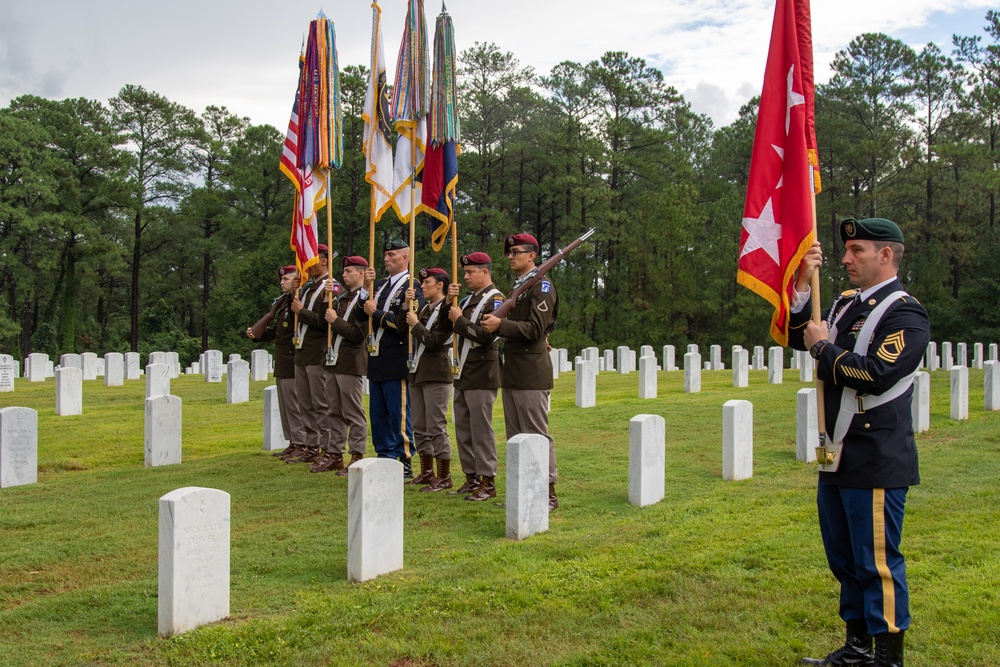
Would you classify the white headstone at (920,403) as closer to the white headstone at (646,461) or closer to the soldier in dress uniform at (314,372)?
the white headstone at (646,461)

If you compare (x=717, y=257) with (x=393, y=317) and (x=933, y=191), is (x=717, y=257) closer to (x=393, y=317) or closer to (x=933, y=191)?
(x=933, y=191)

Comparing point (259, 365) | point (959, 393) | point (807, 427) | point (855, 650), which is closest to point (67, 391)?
point (259, 365)

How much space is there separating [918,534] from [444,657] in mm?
3895

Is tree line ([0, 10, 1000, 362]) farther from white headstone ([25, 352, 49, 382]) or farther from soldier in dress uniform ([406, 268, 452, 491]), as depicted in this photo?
soldier in dress uniform ([406, 268, 452, 491])

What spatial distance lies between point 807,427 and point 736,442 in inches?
55.7

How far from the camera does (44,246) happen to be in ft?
141

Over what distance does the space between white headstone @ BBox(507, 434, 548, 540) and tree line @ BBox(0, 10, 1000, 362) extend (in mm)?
32593

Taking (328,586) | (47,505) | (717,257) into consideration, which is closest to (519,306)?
(328,586)

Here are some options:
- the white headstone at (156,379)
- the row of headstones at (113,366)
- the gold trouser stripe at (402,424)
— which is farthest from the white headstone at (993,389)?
the white headstone at (156,379)

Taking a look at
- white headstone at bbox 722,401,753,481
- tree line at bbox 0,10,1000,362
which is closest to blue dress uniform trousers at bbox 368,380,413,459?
white headstone at bbox 722,401,753,481

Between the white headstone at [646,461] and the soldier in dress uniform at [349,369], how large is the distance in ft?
9.58

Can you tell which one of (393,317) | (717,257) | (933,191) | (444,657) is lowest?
(444,657)

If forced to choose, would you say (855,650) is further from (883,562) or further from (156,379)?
(156,379)

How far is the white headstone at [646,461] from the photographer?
27.0ft
